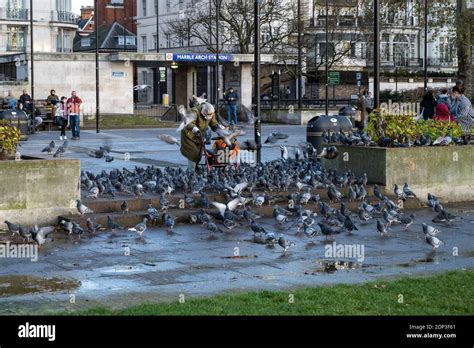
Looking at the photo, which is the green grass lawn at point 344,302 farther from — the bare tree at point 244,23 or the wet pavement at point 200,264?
the bare tree at point 244,23

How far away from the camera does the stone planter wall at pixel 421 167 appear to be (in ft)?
57.0

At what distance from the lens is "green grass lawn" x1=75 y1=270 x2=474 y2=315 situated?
866 cm

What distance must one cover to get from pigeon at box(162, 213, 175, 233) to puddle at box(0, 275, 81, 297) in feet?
12.0

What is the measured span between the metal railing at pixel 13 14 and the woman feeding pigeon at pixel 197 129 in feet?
226

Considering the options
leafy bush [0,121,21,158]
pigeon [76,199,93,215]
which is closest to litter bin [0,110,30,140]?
leafy bush [0,121,21,158]

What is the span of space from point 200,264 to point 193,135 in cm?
654

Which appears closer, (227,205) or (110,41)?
(227,205)

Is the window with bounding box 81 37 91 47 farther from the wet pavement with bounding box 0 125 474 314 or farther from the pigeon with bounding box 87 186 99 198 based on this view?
the wet pavement with bounding box 0 125 474 314

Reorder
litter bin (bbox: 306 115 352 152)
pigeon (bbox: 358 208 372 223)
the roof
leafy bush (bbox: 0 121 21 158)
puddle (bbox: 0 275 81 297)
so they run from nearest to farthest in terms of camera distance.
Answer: puddle (bbox: 0 275 81 297)
leafy bush (bbox: 0 121 21 158)
pigeon (bbox: 358 208 372 223)
litter bin (bbox: 306 115 352 152)
the roof

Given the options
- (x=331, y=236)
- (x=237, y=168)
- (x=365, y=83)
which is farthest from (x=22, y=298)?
(x=365, y=83)

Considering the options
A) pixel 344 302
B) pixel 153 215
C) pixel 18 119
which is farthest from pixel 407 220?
pixel 18 119

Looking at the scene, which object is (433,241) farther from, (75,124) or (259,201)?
(75,124)

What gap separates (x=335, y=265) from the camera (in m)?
11.7
